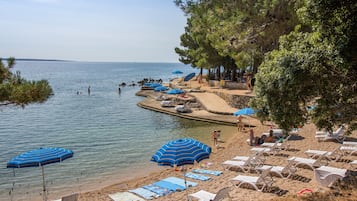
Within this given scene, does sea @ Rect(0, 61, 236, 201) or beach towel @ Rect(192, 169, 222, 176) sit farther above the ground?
beach towel @ Rect(192, 169, 222, 176)

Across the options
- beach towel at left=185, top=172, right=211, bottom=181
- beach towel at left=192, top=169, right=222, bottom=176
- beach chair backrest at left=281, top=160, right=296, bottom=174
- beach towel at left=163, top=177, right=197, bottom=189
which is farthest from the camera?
beach towel at left=192, top=169, right=222, bottom=176

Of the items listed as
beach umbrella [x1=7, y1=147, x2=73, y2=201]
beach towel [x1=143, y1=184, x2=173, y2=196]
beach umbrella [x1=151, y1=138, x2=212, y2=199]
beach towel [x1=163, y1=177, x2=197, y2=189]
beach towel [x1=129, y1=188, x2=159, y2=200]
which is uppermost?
beach umbrella [x1=151, y1=138, x2=212, y2=199]

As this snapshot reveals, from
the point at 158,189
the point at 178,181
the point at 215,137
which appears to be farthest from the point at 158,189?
the point at 215,137

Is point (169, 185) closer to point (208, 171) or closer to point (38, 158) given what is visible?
point (208, 171)

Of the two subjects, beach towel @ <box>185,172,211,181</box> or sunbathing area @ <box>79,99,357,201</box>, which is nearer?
sunbathing area @ <box>79,99,357,201</box>

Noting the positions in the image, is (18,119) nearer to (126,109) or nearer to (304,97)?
(126,109)

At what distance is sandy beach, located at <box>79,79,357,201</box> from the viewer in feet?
28.0

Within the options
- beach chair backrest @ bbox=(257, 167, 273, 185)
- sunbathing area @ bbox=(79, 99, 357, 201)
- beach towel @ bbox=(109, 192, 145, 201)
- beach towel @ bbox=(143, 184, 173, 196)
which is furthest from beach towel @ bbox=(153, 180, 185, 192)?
beach chair backrest @ bbox=(257, 167, 273, 185)

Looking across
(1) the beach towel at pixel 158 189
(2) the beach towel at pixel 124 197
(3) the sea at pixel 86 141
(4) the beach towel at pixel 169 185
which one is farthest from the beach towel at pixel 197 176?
(3) the sea at pixel 86 141

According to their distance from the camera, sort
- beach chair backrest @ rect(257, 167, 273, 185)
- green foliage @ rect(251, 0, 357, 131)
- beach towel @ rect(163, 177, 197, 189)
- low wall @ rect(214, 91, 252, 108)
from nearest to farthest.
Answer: green foliage @ rect(251, 0, 357, 131), beach chair backrest @ rect(257, 167, 273, 185), beach towel @ rect(163, 177, 197, 189), low wall @ rect(214, 91, 252, 108)

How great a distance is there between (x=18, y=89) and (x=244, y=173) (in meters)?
7.60

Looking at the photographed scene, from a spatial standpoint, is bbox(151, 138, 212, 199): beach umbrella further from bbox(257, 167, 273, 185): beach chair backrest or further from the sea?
the sea

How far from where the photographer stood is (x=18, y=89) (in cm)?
612

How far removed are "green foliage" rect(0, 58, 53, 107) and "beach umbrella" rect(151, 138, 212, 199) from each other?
3555 millimetres
